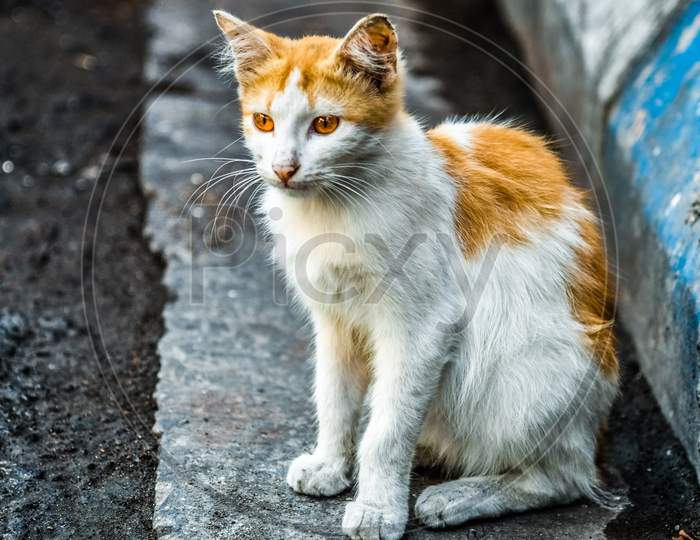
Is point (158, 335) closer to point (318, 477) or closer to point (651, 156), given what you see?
point (318, 477)

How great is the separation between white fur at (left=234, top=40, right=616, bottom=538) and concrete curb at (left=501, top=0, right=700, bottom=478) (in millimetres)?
419

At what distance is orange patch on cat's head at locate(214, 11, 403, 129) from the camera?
8.83 feet

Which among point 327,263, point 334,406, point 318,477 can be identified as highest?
point 327,263

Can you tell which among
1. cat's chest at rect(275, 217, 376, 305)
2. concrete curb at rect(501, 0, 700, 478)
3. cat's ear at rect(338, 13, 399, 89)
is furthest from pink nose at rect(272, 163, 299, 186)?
concrete curb at rect(501, 0, 700, 478)

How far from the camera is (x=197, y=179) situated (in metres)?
5.26

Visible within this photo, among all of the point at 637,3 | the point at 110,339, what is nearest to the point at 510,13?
the point at 637,3

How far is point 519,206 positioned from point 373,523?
44.7 inches

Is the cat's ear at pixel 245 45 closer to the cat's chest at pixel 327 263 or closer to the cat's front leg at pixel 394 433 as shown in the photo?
the cat's chest at pixel 327 263

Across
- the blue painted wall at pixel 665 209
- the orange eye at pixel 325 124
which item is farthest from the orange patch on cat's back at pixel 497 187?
the blue painted wall at pixel 665 209

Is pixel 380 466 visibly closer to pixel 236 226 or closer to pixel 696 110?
pixel 696 110

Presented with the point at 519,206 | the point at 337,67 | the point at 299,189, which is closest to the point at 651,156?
the point at 519,206

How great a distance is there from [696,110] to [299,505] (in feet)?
7.28

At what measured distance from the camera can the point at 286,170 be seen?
2.64m

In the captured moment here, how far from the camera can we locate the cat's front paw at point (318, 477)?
3020 millimetres
